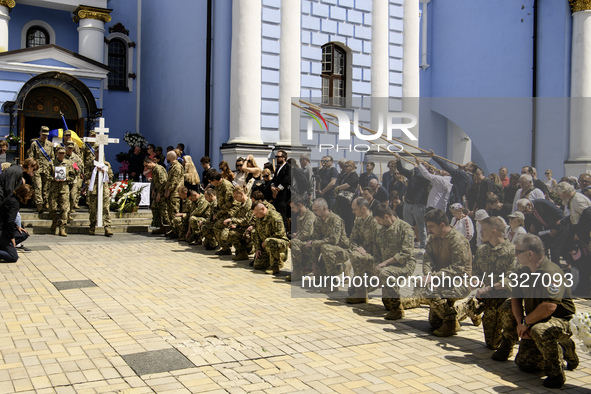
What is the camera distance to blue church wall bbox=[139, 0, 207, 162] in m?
19.2

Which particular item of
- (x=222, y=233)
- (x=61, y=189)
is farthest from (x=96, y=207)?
(x=222, y=233)

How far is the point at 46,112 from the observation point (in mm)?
→ 20500

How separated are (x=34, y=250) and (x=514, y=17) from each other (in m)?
18.8

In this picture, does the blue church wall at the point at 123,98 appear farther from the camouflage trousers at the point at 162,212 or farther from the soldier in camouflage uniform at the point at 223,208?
the soldier in camouflage uniform at the point at 223,208

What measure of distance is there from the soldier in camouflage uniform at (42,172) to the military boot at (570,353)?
12.9 metres

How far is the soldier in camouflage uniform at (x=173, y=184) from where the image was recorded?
575 inches

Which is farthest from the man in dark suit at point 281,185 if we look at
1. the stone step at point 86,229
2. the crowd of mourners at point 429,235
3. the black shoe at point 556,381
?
the black shoe at point 556,381

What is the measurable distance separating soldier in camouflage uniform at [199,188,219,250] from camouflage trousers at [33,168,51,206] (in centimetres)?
487

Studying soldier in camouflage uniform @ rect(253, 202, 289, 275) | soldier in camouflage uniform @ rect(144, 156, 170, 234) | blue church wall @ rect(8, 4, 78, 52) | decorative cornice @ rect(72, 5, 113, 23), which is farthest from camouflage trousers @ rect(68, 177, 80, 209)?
blue church wall @ rect(8, 4, 78, 52)

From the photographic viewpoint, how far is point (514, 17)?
23234 millimetres

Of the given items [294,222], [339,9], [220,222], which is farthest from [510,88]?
[294,222]

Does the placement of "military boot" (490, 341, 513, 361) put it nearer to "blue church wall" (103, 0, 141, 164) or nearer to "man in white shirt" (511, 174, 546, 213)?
"man in white shirt" (511, 174, 546, 213)

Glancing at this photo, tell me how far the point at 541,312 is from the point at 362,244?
2922 mm

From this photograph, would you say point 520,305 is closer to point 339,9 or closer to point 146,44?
point 339,9
